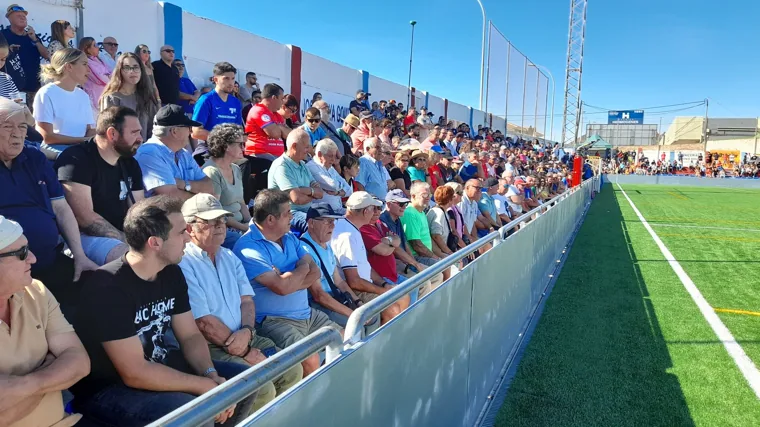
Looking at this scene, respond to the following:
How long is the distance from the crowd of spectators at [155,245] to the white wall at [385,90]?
1079 centimetres

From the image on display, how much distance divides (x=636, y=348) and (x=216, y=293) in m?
4.19

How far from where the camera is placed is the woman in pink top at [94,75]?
18.5 ft

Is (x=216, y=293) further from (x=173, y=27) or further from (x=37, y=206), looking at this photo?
(x=173, y=27)

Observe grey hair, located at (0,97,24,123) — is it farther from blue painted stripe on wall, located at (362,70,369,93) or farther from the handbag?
blue painted stripe on wall, located at (362,70,369,93)

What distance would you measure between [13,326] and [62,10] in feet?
19.8

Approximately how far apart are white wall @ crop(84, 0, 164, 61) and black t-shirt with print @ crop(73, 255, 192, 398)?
5783mm

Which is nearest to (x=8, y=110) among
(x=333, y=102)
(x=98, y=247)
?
(x=98, y=247)

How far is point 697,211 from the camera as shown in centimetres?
1969

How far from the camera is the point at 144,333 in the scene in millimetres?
2441

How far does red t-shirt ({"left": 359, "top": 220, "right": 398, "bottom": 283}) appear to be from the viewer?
478 cm

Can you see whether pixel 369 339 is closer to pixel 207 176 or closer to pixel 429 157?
pixel 207 176

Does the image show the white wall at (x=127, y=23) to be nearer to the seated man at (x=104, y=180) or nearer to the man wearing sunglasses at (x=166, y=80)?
the man wearing sunglasses at (x=166, y=80)

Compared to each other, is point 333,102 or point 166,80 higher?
point 333,102

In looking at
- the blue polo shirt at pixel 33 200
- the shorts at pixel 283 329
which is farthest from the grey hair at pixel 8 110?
the shorts at pixel 283 329
